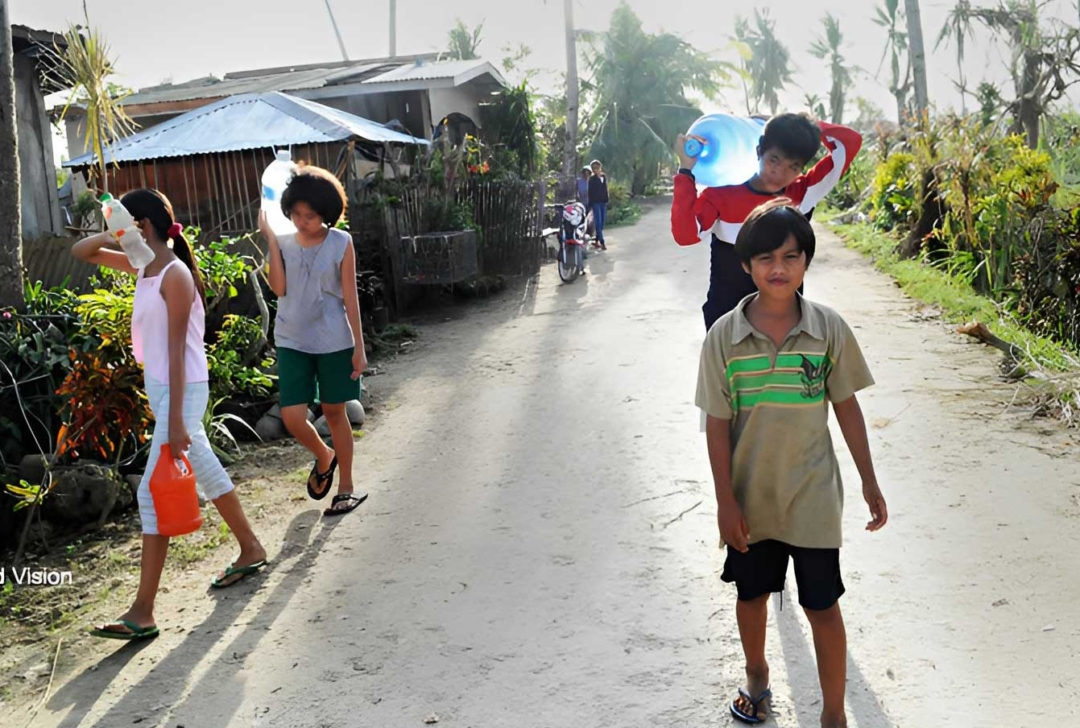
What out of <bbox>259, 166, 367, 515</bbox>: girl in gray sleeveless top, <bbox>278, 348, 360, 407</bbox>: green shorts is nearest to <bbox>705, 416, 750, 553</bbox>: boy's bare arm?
<bbox>259, 166, 367, 515</bbox>: girl in gray sleeveless top

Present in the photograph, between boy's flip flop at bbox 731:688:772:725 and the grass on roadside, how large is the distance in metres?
3.74

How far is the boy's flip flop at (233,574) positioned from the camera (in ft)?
13.9

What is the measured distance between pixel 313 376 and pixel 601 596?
196 centimetres

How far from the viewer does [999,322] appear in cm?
859

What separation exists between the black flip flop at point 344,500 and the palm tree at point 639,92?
32.7 meters

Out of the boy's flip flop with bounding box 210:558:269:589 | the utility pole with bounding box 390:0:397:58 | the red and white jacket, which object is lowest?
the boy's flip flop with bounding box 210:558:269:589

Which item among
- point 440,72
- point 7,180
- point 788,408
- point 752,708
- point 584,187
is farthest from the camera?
point 584,187

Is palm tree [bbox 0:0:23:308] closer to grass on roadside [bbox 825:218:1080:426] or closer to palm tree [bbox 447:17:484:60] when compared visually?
grass on roadside [bbox 825:218:1080:426]

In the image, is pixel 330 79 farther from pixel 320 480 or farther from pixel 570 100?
pixel 320 480

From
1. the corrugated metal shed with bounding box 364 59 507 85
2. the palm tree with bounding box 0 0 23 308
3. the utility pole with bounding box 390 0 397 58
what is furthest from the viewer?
the utility pole with bounding box 390 0 397 58

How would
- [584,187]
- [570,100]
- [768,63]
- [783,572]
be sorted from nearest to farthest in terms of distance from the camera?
1. [783,572]
2. [584,187]
3. [570,100]
4. [768,63]

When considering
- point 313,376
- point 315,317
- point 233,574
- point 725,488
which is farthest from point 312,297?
point 725,488

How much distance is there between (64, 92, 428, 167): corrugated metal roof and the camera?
38.1 ft

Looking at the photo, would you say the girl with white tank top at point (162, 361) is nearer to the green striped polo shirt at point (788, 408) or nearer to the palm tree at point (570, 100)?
the green striped polo shirt at point (788, 408)
